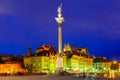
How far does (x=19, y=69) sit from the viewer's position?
104m

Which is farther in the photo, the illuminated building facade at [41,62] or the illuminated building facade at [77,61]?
the illuminated building facade at [77,61]

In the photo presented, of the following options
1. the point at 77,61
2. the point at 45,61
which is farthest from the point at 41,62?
the point at 77,61

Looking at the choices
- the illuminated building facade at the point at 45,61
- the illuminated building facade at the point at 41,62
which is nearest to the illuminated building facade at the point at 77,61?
the illuminated building facade at the point at 45,61

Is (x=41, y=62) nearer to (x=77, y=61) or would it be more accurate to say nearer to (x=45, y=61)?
(x=45, y=61)

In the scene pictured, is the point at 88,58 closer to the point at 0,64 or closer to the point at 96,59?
the point at 96,59

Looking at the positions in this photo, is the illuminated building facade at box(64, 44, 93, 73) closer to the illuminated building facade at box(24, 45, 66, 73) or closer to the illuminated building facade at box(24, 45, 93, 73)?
the illuminated building facade at box(24, 45, 93, 73)

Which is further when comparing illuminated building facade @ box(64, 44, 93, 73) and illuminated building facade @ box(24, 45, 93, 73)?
illuminated building facade @ box(64, 44, 93, 73)

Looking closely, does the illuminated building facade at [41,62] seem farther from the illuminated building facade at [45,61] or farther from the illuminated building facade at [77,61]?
the illuminated building facade at [77,61]

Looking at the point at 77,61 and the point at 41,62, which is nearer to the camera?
the point at 41,62

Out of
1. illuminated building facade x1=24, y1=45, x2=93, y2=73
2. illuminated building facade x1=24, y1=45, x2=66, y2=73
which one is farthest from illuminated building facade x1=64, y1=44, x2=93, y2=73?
illuminated building facade x1=24, y1=45, x2=66, y2=73

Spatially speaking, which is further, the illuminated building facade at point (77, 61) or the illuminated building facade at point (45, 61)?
the illuminated building facade at point (77, 61)

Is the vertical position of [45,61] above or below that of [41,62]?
above

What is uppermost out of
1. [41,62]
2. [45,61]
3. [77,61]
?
[77,61]

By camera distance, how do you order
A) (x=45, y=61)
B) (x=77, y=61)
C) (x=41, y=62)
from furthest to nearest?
(x=77, y=61) < (x=45, y=61) < (x=41, y=62)
